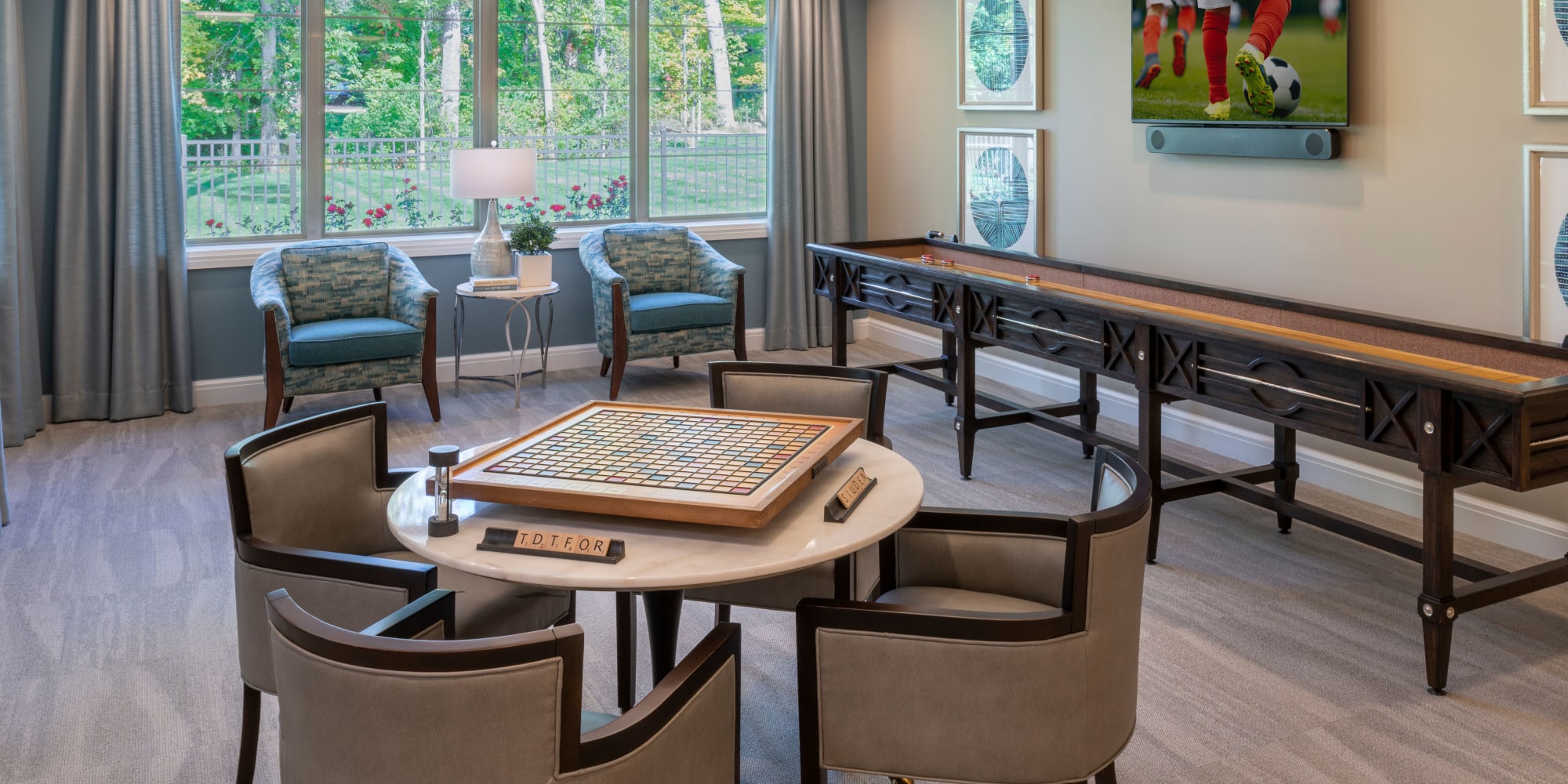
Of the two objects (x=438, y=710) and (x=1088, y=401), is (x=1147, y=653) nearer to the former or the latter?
(x=1088, y=401)

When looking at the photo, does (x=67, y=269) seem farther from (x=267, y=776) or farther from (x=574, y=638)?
(x=574, y=638)

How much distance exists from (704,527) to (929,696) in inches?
20.3

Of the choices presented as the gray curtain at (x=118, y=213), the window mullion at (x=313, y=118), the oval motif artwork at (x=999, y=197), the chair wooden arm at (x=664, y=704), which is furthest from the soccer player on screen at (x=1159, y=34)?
the gray curtain at (x=118, y=213)

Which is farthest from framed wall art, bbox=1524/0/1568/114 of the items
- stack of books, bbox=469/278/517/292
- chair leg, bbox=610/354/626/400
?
stack of books, bbox=469/278/517/292

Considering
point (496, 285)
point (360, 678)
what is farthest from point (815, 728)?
point (496, 285)

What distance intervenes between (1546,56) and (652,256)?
15.0ft

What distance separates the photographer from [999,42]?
6516 mm

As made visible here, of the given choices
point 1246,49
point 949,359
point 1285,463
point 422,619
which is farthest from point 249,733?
point 1246,49

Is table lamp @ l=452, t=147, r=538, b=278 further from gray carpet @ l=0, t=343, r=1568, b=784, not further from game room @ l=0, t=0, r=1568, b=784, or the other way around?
gray carpet @ l=0, t=343, r=1568, b=784

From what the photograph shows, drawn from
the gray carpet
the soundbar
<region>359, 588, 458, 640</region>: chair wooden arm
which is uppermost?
the soundbar

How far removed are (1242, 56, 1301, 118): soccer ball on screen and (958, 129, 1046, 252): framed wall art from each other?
1.60m

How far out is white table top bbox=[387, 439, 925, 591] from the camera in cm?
205

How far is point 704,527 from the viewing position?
2305 mm

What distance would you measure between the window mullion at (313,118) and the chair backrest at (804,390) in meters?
4.27
